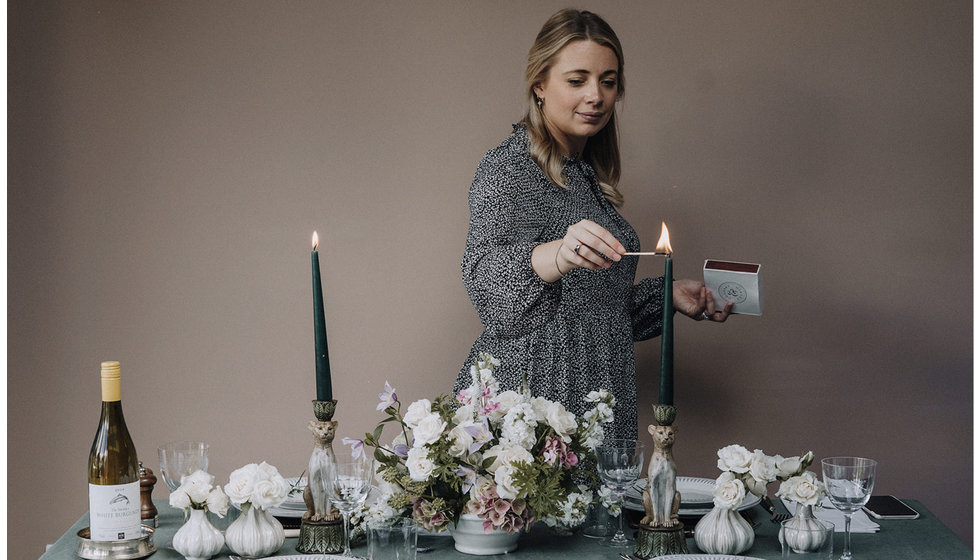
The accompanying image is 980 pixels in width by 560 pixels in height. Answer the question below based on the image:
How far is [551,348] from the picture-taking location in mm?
1789

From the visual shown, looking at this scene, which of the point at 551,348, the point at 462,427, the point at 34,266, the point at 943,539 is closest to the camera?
the point at 462,427

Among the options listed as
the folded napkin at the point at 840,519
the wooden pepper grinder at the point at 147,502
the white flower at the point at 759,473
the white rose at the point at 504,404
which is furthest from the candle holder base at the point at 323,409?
the folded napkin at the point at 840,519

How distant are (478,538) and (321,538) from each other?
214mm

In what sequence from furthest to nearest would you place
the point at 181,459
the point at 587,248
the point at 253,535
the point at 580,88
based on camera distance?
the point at 580,88, the point at 587,248, the point at 181,459, the point at 253,535

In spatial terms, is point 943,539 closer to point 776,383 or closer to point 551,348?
point 551,348

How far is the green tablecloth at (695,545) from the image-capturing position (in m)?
1.25

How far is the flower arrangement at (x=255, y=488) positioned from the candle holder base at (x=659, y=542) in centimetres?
48

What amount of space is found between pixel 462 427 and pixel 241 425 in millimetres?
1493

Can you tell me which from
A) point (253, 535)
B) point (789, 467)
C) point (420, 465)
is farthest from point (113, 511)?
point (789, 467)

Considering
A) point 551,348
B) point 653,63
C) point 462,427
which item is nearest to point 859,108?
point 653,63

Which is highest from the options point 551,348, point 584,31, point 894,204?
point 584,31

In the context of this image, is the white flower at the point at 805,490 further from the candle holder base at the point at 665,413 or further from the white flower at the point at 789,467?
the candle holder base at the point at 665,413

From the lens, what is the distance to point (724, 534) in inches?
48.9

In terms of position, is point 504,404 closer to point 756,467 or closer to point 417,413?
point 417,413
